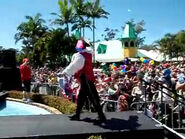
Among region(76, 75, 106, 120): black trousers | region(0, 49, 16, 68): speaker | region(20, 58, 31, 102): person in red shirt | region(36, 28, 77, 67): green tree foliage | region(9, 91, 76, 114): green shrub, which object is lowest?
region(9, 91, 76, 114): green shrub

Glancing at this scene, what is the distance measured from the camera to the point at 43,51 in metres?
36.6

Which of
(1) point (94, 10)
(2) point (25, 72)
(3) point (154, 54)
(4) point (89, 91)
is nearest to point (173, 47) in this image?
(3) point (154, 54)

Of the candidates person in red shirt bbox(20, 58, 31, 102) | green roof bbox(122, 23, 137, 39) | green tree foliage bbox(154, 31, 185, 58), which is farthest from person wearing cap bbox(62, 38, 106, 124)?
green tree foliage bbox(154, 31, 185, 58)

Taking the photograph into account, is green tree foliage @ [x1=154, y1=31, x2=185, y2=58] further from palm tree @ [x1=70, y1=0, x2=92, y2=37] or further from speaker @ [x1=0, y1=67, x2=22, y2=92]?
speaker @ [x1=0, y1=67, x2=22, y2=92]

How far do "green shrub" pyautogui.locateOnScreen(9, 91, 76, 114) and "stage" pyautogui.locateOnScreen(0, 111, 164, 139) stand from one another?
13.3ft

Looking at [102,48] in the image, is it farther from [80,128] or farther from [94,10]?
[80,128]

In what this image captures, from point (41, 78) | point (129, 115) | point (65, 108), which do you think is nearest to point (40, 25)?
point (41, 78)

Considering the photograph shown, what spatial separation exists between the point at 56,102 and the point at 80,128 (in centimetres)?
739

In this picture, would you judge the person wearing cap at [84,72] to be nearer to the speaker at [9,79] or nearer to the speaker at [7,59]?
the speaker at [9,79]

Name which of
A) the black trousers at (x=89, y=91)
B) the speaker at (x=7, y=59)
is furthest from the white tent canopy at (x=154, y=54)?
the black trousers at (x=89, y=91)

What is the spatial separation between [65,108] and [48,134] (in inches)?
240

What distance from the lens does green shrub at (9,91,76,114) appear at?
10.8 metres

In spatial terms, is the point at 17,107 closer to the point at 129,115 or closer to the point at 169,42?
the point at 129,115

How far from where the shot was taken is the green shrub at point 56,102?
10817 mm
